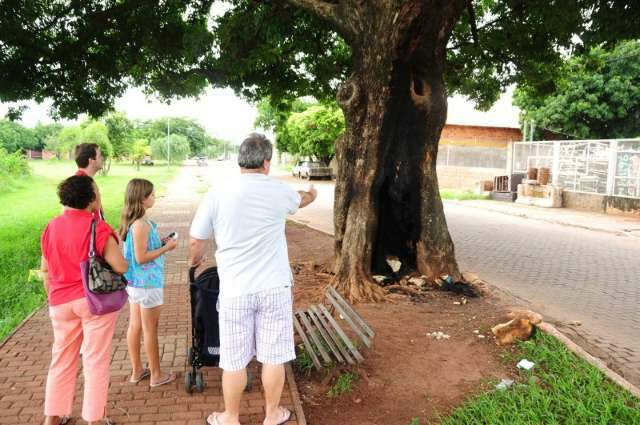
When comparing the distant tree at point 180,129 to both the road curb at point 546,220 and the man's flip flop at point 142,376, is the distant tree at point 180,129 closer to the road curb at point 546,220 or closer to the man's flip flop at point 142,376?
the road curb at point 546,220

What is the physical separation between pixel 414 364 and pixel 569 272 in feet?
17.9

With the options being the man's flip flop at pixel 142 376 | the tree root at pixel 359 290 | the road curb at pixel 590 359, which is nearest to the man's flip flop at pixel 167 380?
the man's flip flop at pixel 142 376

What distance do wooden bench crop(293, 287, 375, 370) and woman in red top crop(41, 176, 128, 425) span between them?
6.03 feet

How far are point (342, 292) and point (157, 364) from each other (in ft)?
9.93

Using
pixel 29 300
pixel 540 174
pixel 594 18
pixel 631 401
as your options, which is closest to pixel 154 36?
pixel 29 300

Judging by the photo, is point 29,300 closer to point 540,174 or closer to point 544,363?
point 544,363

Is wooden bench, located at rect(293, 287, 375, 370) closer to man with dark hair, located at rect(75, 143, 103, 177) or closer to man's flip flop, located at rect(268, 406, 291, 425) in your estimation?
man's flip flop, located at rect(268, 406, 291, 425)

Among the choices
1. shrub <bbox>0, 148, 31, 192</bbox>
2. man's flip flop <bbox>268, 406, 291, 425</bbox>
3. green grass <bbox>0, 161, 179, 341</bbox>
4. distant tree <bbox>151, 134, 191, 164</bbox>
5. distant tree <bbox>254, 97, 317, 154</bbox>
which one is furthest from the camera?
distant tree <bbox>151, 134, 191, 164</bbox>

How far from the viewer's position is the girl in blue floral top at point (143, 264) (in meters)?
3.86

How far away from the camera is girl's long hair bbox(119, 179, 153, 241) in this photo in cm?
387

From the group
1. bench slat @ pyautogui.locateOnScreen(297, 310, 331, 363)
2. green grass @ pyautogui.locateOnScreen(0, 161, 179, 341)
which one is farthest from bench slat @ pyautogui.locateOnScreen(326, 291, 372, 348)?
green grass @ pyautogui.locateOnScreen(0, 161, 179, 341)

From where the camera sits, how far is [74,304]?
3377 mm

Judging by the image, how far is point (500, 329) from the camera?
526 cm

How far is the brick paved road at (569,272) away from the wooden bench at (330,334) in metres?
2.29
